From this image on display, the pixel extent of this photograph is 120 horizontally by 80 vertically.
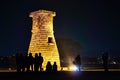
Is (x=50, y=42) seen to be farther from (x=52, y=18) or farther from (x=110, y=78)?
(x=110, y=78)

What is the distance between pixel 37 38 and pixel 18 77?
2261 cm

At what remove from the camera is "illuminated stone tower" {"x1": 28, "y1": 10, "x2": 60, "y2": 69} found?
43562mm

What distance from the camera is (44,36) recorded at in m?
43.9

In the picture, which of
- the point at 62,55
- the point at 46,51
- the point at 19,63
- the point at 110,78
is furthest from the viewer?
the point at 62,55

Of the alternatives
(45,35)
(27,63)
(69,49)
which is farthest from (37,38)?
(69,49)

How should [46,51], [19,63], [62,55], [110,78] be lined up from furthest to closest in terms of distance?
1. [62,55]
2. [46,51]
3. [19,63]
4. [110,78]

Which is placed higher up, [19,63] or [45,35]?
[45,35]

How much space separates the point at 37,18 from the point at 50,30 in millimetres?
2213

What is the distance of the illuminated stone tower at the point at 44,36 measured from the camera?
43562 mm

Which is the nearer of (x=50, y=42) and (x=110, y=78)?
(x=110, y=78)

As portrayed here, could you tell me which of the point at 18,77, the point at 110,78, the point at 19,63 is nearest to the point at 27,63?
the point at 19,63

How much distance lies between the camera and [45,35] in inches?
1732

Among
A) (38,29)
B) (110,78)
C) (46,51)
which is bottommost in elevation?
(110,78)

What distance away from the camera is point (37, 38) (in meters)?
44.1
